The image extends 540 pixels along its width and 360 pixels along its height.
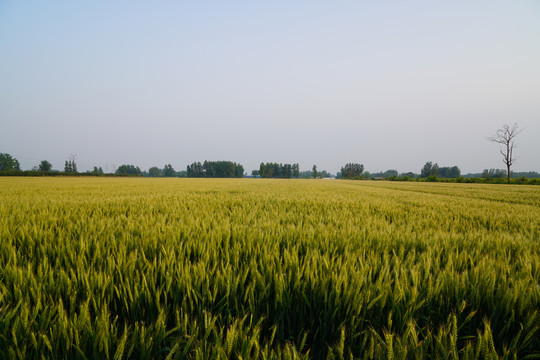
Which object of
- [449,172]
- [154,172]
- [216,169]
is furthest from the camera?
→ [154,172]

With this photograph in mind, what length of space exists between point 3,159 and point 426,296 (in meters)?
165

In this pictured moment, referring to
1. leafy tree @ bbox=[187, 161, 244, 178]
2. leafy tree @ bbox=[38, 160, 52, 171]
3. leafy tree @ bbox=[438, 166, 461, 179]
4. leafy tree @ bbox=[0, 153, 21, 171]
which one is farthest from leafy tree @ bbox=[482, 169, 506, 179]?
leafy tree @ bbox=[0, 153, 21, 171]

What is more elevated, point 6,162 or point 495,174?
point 6,162

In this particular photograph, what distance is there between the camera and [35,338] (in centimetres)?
77

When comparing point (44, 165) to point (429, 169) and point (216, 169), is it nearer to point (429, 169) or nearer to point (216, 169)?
point (216, 169)

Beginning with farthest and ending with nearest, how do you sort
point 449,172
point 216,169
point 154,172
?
point 154,172 < point 449,172 < point 216,169

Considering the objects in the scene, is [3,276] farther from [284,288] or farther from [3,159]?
[3,159]

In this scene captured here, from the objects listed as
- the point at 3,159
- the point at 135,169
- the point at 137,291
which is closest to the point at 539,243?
the point at 137,291

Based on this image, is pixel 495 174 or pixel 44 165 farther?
pixel 495 174

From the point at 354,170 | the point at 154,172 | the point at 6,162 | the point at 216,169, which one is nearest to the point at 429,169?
the point at 354,170

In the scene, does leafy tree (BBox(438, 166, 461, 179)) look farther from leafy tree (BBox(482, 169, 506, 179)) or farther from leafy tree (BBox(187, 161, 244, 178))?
leafy tree (BBox(187, 161, 244, 178))

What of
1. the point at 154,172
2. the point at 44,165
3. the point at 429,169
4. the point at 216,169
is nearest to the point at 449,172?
the point at 429,169

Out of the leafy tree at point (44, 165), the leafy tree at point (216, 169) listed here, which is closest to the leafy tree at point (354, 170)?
the leafy tree at point (216, 169)

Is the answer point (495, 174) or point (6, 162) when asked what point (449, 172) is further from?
point (6, 162)
